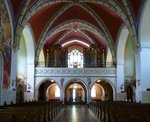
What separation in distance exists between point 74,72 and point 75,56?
809 centimetres

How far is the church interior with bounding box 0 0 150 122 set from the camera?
1630 cm

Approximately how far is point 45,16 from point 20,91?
932 cm

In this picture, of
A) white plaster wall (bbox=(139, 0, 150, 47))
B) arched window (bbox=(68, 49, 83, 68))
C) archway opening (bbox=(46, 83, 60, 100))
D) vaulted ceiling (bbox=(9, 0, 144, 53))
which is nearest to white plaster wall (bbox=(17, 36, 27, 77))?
vaulted ceiling (bbox=(9, 0, 144, 53))

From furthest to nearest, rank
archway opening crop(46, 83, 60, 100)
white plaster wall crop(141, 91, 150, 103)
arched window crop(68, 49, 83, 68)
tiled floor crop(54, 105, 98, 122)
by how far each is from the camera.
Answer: archway opening crop(46, 83, 60, 100), arched window crop(68, 49, 83, 68), white plaster wall crop(141, 91, 150, 103), tiled floor crop(54, 105, 98, 122)

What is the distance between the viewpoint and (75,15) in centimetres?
2683

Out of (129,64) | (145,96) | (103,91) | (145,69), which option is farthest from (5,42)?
(103,91)

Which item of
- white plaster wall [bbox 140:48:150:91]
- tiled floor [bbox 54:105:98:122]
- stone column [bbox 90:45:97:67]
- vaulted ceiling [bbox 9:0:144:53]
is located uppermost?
vaulted ceiling [bbox 9:0:144:53]

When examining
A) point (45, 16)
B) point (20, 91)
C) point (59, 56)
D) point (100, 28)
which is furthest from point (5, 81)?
point (59, 56)

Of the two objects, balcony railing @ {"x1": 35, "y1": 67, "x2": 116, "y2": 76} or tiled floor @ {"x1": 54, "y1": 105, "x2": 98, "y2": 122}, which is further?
balcony railing @ {"x1": 35, "y1": 67, "x2": 116, "y2": 76}

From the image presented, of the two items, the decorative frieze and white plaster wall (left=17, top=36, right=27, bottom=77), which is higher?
white plaster wall (left=17, top=36, right=27, bottom=77)

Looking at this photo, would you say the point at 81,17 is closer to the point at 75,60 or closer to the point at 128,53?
the point at 128,53

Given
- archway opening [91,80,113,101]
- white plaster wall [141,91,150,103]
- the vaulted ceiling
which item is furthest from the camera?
archway opening [91,80,113,101]

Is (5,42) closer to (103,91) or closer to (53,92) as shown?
(103,91)

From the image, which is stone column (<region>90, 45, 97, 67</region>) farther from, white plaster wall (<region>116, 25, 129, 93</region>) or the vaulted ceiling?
white plaster wall (<region>116, 25, 129, 93</region>)
